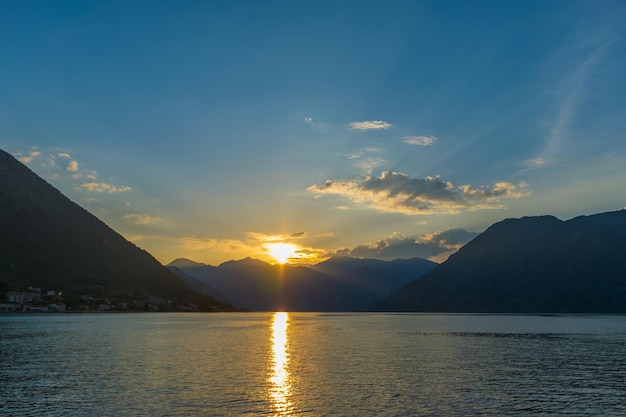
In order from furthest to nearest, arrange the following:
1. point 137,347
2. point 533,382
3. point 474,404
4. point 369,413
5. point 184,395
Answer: point 137,347 → point 533,382 → point 184,395 → point 474,404 → point 369,413

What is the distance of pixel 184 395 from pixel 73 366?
35754mm

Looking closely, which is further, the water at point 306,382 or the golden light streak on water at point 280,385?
the golden light streak on water at point 280,385

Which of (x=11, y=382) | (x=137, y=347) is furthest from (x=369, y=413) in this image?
(x=137, y=347)

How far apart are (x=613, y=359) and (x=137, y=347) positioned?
103500mm

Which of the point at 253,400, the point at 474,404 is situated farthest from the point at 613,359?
the point at 253,400

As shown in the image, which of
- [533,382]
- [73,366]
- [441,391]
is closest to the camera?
[441,391]

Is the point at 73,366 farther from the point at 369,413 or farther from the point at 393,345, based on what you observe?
the point at 393,345

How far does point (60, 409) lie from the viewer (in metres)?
A: 52.1

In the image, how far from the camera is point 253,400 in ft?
192

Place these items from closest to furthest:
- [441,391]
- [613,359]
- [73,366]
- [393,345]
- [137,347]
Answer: [441,391] < [73,366] < [613,359] < [137,347] < [393,345]

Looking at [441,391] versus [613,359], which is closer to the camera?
[441,391]

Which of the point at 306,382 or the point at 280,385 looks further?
the point at 306,382

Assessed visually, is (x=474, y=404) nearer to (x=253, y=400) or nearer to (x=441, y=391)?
(x=441, y=391)

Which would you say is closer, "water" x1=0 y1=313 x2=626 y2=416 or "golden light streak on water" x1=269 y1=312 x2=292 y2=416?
"water" x1=0 y1=313 x2=626 y2=416
